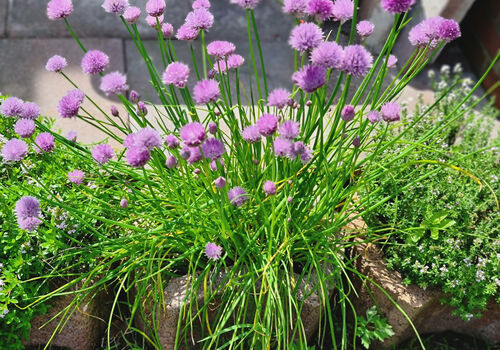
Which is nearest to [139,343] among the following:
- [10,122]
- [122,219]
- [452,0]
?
[122,219]

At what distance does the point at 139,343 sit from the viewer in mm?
2107

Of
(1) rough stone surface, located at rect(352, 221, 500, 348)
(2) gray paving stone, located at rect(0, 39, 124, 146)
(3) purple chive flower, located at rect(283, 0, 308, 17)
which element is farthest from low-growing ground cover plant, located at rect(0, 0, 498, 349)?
(2) gray paving stone, located at rect(0, 39, 124, 146)

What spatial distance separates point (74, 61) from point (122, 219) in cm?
181

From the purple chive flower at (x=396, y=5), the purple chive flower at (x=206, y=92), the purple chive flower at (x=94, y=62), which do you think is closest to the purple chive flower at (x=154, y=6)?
the purple chive flower at (x=94, y=62)

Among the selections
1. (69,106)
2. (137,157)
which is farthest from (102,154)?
(137,157)

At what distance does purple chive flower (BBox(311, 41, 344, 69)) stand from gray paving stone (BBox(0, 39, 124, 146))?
1.92m

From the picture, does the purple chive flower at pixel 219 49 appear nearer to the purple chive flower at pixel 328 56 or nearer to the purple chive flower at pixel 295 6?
the purple chive flower at pixel 295 6

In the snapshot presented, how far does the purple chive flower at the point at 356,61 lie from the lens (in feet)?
4.24

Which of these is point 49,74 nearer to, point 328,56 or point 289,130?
point 289,130

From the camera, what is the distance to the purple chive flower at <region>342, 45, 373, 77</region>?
1.29 metres

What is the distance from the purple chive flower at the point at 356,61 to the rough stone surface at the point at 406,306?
2.89 feet

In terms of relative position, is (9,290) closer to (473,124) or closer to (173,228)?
(173,228)

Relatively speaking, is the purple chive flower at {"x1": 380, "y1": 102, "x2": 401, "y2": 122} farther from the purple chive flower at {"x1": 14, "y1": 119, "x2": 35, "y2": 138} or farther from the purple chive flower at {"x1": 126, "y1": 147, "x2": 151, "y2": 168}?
the purple chive flower at {"x1": 14, "y1": 119, "x2": 35, "y2": 138}

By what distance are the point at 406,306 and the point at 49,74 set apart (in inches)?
102
